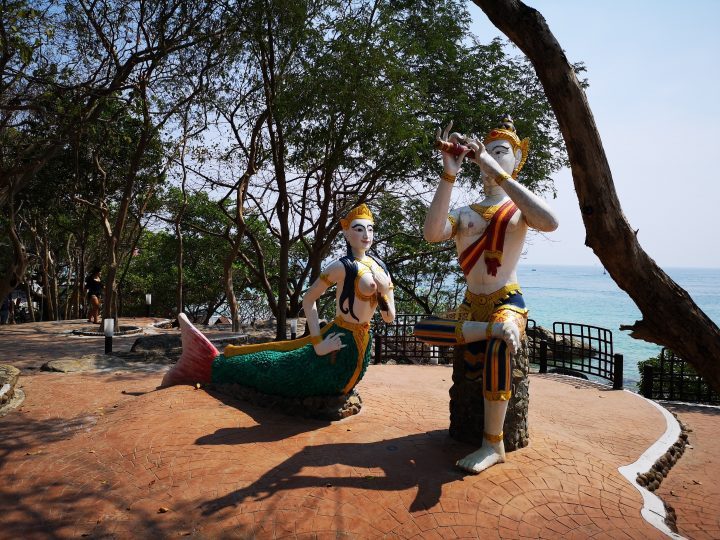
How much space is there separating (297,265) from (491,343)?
16.3 metres

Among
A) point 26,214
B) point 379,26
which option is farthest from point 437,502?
point 26,214

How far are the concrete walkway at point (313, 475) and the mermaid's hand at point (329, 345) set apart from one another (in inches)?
31.3

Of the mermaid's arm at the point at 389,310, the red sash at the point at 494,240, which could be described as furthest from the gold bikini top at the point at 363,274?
the red sash at the point at 494,240

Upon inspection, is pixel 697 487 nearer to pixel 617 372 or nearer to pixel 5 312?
pixel 617 372

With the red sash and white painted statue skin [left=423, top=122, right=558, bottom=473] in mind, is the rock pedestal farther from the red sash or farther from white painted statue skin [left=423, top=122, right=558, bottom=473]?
the red sash

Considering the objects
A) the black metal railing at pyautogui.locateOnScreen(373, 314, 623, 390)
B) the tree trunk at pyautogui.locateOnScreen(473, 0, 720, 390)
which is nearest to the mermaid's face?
the black metal railing at pyautogui.locateOnScreen(373, 314, 623, 390)

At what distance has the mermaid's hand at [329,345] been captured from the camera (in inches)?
236

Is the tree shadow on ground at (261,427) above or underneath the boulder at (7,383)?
underneath

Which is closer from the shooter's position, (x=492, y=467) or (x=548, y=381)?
(x=492, y=467)

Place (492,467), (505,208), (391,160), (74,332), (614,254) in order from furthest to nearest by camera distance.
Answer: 1. (74,332)
2. (391,160)
3. (505,208)
4. (492,467)
5. (614,254)

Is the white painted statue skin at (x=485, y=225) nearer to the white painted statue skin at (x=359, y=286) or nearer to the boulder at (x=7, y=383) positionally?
the white painted statue skin at (x=359, y=286)

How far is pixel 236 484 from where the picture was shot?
450 cm

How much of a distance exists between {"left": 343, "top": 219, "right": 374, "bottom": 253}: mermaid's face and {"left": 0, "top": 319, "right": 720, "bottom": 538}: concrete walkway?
1.94m

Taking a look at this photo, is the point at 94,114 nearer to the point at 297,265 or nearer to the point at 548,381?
the point at 548,381
